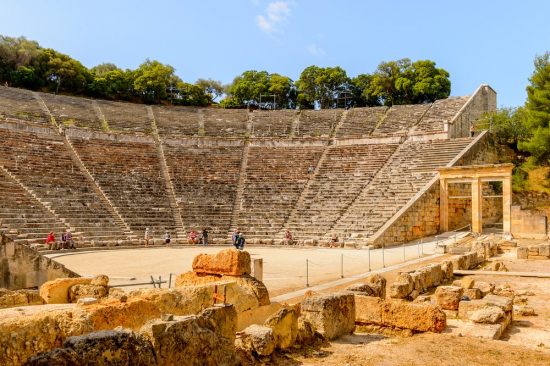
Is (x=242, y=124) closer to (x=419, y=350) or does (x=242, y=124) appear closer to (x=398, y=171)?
(x=398, y=171)

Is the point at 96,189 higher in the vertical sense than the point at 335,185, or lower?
lower

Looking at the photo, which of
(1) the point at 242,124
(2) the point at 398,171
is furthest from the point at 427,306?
(1) the point at 242,124

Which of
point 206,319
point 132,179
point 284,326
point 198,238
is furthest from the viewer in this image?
point 132,179

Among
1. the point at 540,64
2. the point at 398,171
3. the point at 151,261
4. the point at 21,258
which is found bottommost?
the point at 151,261

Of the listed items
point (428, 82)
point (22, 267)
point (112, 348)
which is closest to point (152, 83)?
point (428, 82)

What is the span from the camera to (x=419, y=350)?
20.6ft

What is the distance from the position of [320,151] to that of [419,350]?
27.7 meters

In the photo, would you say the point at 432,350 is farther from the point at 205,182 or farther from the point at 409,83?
the point at 409,83

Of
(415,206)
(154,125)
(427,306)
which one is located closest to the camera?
(427,306)

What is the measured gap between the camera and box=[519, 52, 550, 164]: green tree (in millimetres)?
29125

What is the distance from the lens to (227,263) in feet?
23.9

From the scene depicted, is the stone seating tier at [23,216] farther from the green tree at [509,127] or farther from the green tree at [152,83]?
the green tree at [509,127]

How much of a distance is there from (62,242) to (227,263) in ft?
54.3

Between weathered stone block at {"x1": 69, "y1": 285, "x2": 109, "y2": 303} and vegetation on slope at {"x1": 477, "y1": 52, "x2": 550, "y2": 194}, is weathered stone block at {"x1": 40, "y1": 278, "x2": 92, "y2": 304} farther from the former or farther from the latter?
vegetation on slope at {"x1": 477, "y1": 52, "x2": 550, "y2": 194}
